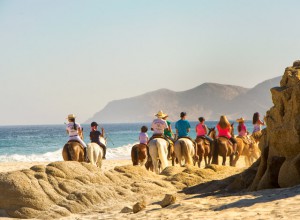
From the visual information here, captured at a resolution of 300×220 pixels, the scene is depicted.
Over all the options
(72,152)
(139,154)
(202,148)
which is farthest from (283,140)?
(139,154)

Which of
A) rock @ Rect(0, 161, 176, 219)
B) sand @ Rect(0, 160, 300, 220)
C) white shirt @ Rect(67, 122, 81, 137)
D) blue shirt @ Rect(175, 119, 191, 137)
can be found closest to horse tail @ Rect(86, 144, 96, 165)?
white shirt @ Rect(67, 122, 81, 137)

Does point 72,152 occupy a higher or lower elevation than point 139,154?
higher

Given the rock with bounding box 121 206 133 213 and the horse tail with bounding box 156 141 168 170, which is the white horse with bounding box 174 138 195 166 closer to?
the horse tail with bounding box 156 141 168 170

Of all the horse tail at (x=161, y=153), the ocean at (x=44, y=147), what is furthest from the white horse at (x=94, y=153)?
the ocean at (x=44, y=147)

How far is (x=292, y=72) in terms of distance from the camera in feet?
40.2

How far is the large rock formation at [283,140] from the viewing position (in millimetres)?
11445

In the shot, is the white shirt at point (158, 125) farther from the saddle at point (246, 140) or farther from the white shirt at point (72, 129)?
the saddle at point (246, 140)

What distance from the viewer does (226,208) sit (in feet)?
33.0

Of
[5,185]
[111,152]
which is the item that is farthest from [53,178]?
[111,152]

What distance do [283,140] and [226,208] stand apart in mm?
2431

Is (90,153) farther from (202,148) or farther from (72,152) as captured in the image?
(202,148)

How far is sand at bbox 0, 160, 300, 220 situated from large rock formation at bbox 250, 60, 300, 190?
25.6 inches

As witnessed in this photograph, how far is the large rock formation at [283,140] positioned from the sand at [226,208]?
0.65 m

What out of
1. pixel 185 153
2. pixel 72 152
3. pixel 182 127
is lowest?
pixel 185 153
